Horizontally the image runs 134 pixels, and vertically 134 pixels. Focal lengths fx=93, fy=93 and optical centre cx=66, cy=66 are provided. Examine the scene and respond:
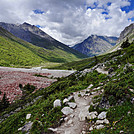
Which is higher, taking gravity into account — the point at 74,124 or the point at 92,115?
the point at 92,115

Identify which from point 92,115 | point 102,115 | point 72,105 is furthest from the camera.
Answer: point 72,105

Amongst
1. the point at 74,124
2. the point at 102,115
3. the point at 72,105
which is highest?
the point at 102,115

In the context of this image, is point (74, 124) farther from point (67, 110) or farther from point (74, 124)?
point (67, 110)

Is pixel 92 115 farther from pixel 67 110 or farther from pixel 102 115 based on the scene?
pixel 67 110

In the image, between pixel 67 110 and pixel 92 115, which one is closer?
pixel 92 115

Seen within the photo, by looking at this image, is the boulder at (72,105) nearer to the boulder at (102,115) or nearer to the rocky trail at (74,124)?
the rocky trail at (74,124)

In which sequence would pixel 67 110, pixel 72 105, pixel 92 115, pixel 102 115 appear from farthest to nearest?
pixel 72 105 → pixel 67 110 → pixel 92 115 → pixel 102 115

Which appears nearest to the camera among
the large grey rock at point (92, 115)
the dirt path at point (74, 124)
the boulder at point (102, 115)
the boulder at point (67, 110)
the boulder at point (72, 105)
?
the boulder at point (102, 115)

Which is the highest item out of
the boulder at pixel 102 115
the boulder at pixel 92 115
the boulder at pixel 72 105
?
the boulder at pixel 102 115

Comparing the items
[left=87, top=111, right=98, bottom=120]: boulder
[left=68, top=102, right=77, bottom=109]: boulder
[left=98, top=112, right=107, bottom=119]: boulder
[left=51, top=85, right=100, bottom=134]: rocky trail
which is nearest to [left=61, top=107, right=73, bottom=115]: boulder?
[left=51, top=85, right=100, bottom=134]: rocky trail

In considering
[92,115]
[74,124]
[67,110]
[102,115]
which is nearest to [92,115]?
[92,115]

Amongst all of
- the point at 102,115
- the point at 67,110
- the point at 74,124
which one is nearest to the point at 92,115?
the point at 102,115

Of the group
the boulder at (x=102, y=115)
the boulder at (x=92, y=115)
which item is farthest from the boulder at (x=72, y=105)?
the boulder at (x=102, y=115)

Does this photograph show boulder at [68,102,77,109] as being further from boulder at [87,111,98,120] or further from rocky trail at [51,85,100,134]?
boulder at [87,111,98,120]
